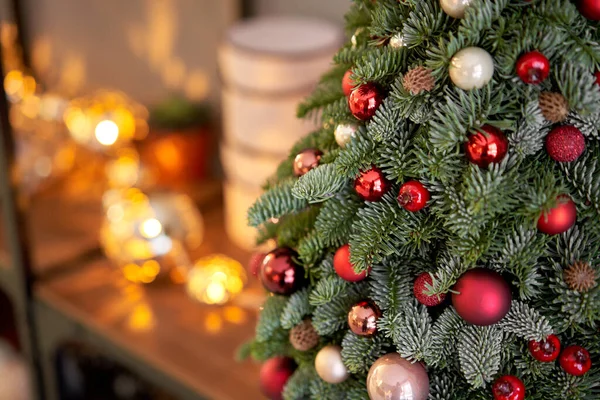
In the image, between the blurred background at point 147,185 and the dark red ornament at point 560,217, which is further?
the blurred background at point 147,185

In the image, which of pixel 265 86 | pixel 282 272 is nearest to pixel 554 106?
pixel 282 272

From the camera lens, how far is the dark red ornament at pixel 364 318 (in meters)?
0.50

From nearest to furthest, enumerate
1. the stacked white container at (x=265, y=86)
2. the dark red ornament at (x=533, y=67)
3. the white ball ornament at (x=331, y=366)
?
the dark red ornament at (x=533, y=67), the white ball ornament at (x=331, y=366), the stacked white container at (x=265, y=86)

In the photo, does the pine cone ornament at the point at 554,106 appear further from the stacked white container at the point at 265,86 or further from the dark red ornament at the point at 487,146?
the stacked white container at the point at 265,86

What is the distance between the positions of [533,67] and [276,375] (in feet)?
1.13

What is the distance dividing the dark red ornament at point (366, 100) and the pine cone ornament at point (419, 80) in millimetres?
29

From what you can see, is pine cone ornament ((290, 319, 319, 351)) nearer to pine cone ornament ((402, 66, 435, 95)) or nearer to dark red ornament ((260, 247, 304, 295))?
dark red ornament ((260, 247, 304, 295))

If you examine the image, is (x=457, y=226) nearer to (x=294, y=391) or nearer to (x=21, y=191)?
(x=294, y=391)

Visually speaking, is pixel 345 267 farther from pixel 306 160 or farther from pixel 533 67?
pixel 533 67

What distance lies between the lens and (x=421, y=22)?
455 millimetres

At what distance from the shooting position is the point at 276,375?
1.98ft

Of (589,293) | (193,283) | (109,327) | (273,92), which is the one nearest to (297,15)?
(273,92)

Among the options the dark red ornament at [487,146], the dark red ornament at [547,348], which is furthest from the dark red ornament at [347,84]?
the dark red ornament at [547,348]

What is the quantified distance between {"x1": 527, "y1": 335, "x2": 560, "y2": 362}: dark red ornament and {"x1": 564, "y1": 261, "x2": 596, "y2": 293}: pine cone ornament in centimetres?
4
